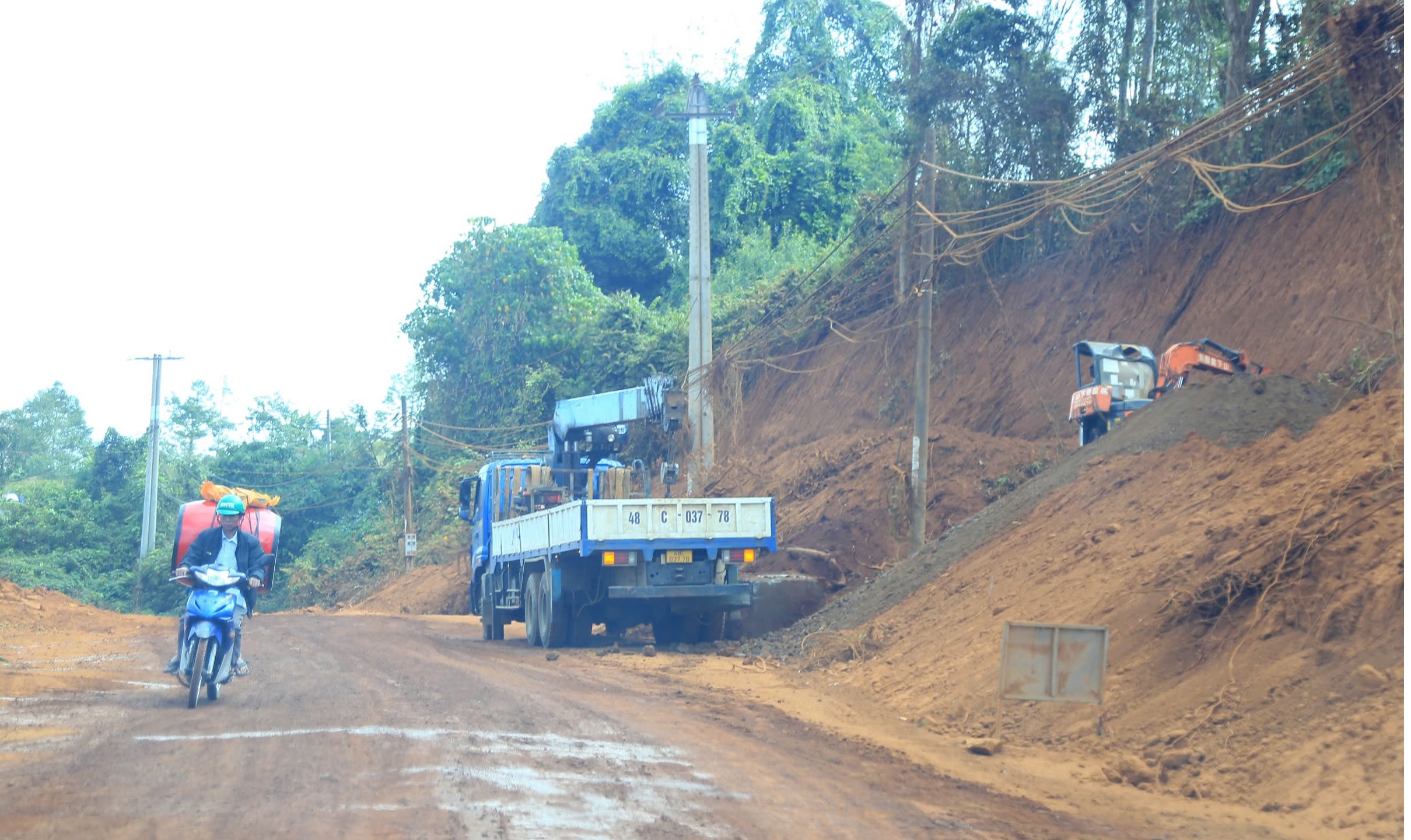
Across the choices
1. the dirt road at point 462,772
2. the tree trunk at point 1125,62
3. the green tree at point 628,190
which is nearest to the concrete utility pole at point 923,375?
the dirt road at point 462,772

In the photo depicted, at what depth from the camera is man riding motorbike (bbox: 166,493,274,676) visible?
11.4m

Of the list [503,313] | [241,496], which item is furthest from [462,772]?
[503,313]

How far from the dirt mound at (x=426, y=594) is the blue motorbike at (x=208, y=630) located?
21491 millimetres

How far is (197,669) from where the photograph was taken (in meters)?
10.9

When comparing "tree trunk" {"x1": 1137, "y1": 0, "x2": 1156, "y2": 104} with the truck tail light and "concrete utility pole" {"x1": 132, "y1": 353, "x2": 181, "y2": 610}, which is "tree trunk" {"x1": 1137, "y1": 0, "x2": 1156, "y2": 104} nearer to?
the truck tail light

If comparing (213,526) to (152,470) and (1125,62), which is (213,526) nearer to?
(1125,62)

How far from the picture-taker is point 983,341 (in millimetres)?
30344

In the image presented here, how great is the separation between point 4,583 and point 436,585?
1094 centimetres

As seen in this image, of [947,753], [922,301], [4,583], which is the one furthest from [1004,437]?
[4,583]

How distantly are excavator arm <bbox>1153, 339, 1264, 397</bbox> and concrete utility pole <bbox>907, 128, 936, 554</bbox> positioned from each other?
415 cm

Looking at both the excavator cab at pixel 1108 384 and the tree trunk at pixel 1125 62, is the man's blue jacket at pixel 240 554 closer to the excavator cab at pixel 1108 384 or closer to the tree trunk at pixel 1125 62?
the excavator cab at pixel 1108 384

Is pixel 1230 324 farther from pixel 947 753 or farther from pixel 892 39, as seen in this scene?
pixel 892 39

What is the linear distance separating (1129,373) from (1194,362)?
210 centimetres

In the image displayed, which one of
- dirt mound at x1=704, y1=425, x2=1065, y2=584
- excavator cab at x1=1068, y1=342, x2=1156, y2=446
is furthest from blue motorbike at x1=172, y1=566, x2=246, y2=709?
excavator cab at x1=1068, y1=342, x2=1156, y2=446
